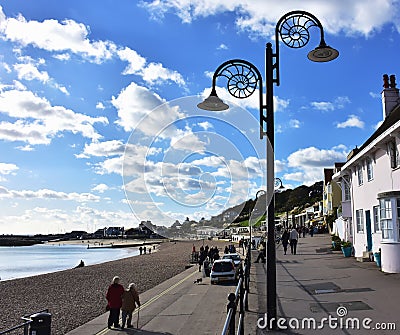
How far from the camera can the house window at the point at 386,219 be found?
1838cm

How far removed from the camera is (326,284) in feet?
55.3

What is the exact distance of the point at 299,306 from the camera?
12898mm

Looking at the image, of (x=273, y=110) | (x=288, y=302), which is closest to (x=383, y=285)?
(x=288, y=302)

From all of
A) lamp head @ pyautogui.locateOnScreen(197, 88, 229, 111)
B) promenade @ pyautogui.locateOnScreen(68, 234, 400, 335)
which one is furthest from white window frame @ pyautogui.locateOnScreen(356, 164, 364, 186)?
lamp head @ pyautogui.locateOnScreen(197, 88, 229, 111)

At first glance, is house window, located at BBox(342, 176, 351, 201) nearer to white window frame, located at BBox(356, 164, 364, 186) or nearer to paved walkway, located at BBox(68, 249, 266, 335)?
white window frame, located at BBox(356, 164, 364, 186)

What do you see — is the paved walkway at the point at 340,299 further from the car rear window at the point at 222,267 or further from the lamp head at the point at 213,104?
the lamp head at the point at 213,104

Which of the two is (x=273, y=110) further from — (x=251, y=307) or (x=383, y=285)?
(x=383, y=285)

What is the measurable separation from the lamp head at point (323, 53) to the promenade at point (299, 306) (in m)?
5.53

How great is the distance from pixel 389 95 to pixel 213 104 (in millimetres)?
20510

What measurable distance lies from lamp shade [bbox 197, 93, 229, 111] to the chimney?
2002 centimetres

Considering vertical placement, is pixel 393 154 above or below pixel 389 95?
below

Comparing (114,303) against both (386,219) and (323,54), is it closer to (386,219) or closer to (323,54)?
(323,54)

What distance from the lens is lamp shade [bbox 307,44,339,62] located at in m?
9.58

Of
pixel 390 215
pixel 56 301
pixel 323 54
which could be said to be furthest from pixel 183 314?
pixel 56 301
